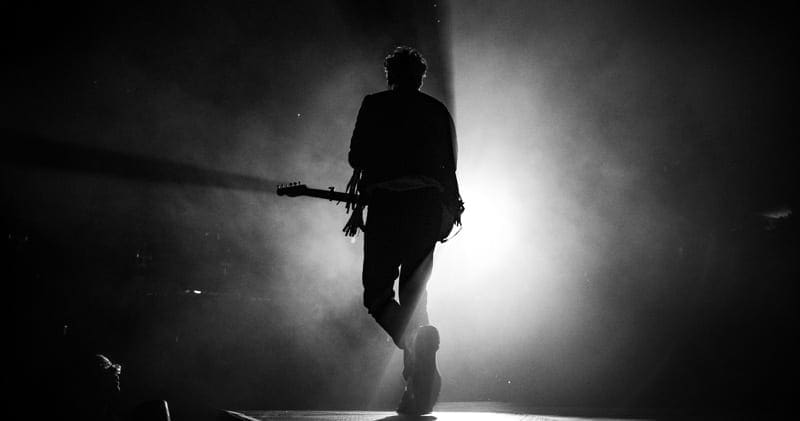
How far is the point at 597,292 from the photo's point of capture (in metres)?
10.6

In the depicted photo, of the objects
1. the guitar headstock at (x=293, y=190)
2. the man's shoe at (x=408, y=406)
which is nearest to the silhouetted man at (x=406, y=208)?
the man's shoe at (x=408, y=406)

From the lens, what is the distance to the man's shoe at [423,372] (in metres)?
1.99

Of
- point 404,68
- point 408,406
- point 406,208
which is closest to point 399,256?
point 406,208

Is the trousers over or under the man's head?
under

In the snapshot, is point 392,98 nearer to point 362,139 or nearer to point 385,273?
point 362,139

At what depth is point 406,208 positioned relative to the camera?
2.18 m

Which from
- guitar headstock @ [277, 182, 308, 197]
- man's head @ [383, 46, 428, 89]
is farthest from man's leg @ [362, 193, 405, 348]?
guitar headstock @ [277, 182, 308, 197]

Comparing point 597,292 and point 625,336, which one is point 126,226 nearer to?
point 597,292

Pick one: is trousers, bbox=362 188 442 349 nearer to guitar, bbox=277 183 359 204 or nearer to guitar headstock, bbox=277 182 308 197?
guitar, bbox=277 183 359 204

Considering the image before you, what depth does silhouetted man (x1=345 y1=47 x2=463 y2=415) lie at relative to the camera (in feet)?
6.77

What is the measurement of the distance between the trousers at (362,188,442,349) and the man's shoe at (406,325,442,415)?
0.13 m

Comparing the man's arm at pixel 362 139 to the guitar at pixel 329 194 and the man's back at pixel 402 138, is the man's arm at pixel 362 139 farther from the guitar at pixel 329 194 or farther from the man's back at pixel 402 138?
the guitar at pixel 329 194

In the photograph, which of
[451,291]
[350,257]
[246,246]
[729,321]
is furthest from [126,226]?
[729,321]

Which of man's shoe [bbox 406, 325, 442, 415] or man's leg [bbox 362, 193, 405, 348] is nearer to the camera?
man's shoe [bbox 406, 325, 442, 415]
